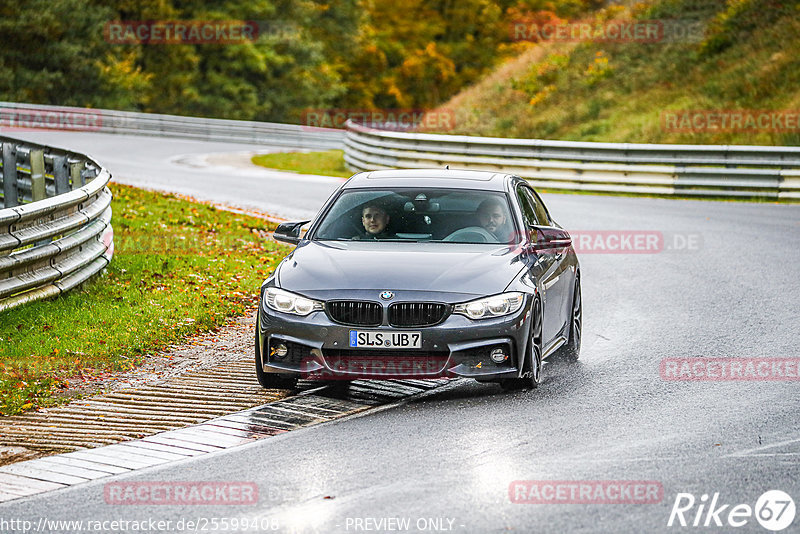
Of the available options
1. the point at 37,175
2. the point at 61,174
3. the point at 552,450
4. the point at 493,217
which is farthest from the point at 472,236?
the point at 37,175

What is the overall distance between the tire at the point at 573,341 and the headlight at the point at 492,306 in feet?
5.84

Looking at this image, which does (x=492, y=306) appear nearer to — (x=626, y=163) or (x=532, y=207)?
(x=532, y=207)

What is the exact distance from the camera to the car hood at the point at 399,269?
8398 millimetres

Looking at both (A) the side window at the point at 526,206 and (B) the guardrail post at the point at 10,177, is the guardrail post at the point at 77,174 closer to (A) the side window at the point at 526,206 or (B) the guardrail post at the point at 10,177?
(B) the guardrail post at the point at 10,177

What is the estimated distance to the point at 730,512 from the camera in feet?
19.6

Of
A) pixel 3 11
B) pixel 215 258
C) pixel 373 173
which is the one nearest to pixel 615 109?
pixel 215 258

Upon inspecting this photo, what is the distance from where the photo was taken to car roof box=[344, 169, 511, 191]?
9.90m

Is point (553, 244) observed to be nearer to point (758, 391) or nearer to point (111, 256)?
point (758, 391)

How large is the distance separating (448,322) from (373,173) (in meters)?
2.41

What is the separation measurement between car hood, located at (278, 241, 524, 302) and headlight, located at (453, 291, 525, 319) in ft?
0.19

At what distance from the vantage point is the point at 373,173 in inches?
406

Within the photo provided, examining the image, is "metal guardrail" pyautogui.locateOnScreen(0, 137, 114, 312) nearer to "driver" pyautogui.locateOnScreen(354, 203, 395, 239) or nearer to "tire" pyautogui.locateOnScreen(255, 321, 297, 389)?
"tire" pyautogui.locateOnScreen(255, 321, 297, 389)

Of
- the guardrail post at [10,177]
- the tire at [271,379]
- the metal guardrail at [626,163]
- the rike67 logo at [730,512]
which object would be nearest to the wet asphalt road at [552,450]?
the rike67 logo at [730,512]

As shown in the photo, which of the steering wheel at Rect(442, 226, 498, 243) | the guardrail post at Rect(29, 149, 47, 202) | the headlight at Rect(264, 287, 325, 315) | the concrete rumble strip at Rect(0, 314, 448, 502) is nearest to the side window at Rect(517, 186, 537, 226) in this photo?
the steering wheel at Rect(442, 226, 498, 243)
